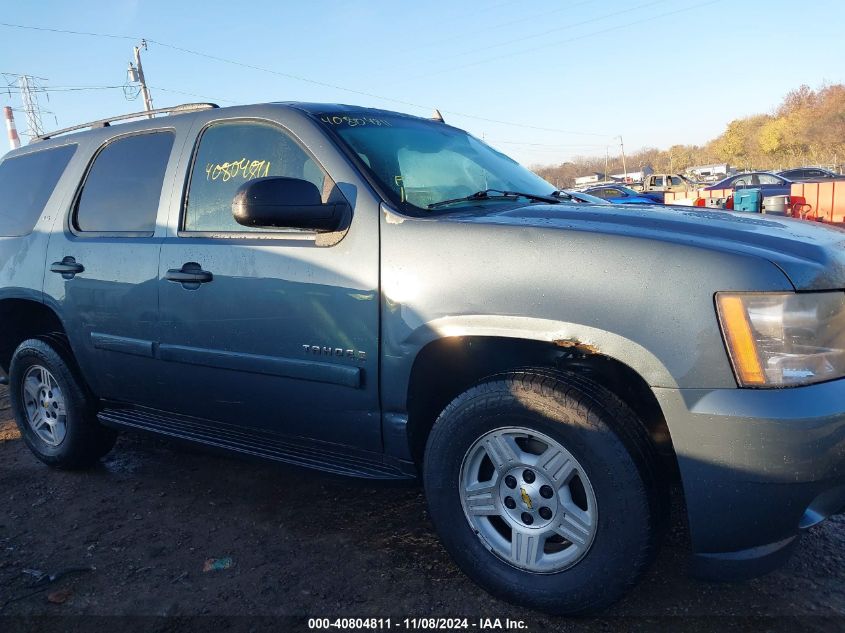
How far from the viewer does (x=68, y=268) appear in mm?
3350

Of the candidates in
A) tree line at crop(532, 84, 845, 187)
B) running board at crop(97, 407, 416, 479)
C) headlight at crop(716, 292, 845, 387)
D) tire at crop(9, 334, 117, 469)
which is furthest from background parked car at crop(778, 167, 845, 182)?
tire at crop(9, 334, 117, 469)

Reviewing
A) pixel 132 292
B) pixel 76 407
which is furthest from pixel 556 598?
pixel 76 407

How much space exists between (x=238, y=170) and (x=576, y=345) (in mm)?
1748

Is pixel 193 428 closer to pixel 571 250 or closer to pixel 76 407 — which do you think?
pixel 76 407

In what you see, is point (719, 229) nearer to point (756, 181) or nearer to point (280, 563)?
point (280, 563)

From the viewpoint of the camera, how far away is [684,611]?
2186 mm

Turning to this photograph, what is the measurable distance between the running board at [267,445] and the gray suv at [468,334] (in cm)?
1

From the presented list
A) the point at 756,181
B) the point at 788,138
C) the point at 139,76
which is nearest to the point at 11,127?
the point at 139,76

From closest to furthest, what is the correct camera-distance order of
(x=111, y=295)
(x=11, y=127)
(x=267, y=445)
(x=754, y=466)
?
(x=754, y=466), (x=267, y=445), (x=111, y=295), (x=11, y=127)

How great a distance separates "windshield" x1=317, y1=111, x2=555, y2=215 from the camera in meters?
2.60

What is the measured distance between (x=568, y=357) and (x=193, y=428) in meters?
1.86

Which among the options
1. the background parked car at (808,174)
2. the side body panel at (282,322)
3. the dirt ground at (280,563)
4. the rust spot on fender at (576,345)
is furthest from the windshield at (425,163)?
the background parked car at (808,174)

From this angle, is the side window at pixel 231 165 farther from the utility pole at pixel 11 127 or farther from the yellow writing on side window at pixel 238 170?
the utility pole at pixel 11 127

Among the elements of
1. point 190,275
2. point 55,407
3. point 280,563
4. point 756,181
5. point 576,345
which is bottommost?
point 280,563
